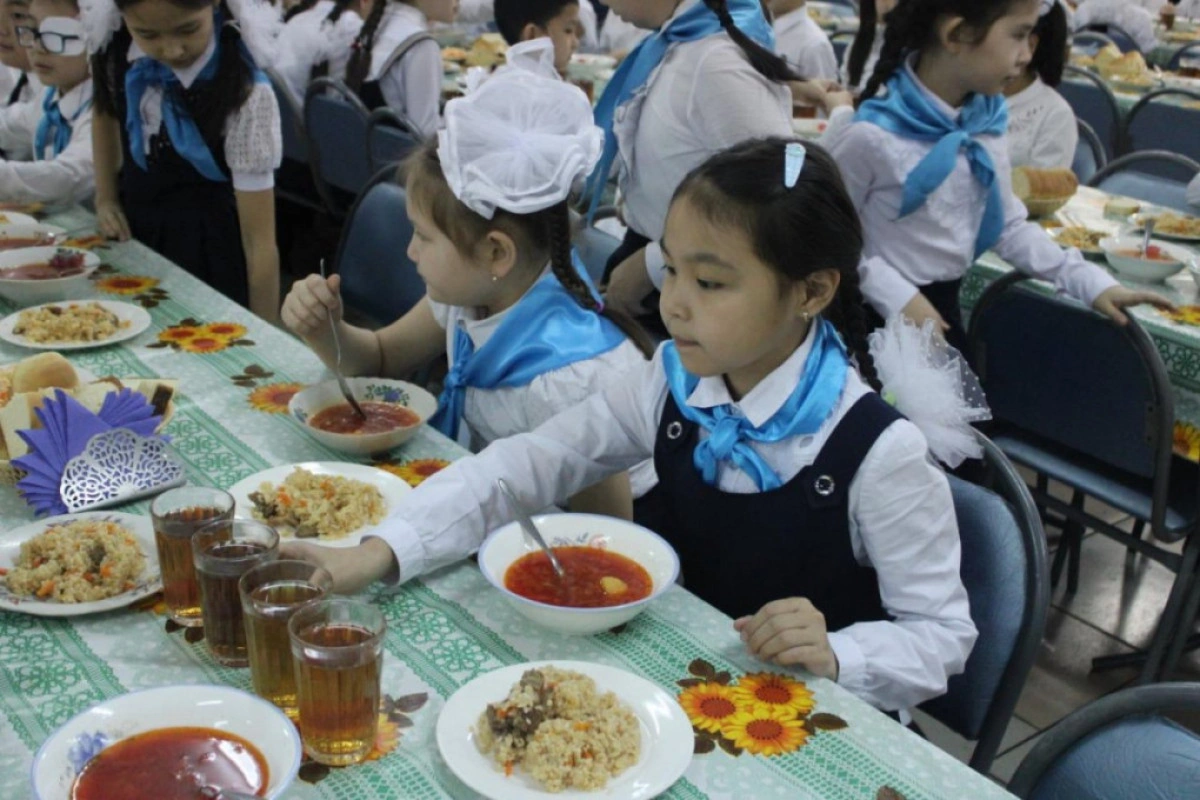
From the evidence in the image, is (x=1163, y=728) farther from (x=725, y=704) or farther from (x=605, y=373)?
(x=605, y=373)

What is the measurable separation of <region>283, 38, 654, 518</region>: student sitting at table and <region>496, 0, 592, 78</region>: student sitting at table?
1.71m

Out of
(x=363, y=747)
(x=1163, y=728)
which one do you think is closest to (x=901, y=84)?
(x=1163, y=728)

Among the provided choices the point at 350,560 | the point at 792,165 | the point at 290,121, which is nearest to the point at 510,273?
the point at 792,165

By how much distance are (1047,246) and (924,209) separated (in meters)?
0.29

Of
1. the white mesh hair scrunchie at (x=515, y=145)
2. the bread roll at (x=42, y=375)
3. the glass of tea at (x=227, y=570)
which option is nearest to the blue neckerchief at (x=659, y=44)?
the white mesh hair scrunchie at (x=515, y=145)

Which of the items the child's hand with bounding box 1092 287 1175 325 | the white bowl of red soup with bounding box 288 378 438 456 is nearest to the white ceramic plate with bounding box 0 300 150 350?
the white bowl of red soup with bounding box 288 378 438 456

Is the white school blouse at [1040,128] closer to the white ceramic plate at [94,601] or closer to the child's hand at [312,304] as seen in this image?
the child's hand at [312,304]

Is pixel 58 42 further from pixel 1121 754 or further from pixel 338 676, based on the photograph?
pixel 1121 754

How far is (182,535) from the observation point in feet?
3.50

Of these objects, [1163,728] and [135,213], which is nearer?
[1163,728]

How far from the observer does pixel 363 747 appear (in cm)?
92

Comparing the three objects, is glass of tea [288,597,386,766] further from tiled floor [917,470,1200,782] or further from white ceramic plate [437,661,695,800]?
tiled floor [917,470,1200,782]

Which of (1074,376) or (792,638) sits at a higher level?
(792,638)

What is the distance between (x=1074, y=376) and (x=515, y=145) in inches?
46.9
